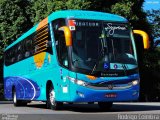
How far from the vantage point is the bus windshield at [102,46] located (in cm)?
1608

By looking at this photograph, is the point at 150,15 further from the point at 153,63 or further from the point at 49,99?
the point at 49,99

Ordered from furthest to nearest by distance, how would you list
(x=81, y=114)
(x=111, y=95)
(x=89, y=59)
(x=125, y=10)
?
(x=125, y=10) < (x=111, y=95) < (x=89, y=59) < (x=81, y=114)

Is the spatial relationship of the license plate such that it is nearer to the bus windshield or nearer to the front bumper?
the front bumper

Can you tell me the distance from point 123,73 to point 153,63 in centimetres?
2564

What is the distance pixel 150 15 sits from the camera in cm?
5172

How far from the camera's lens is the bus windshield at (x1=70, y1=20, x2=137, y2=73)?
1608cm

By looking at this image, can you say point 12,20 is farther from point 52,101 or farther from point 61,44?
point 61,44

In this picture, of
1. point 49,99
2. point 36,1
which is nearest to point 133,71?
point 49,99

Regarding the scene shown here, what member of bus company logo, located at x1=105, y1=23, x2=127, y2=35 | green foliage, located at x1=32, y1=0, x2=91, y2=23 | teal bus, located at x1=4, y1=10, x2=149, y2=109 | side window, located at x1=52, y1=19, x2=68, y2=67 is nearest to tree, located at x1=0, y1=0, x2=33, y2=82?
green foliage, located at x1=32, y1=0, x2=91, y2=23

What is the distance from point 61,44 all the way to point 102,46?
4.96 feet

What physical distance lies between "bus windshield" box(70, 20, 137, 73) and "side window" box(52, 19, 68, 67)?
1.65 ft

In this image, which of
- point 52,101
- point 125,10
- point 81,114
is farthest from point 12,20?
point 81,114

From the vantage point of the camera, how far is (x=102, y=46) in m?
16.4

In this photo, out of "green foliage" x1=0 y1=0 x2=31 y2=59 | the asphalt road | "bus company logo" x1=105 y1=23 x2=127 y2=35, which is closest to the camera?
the asphalt road
